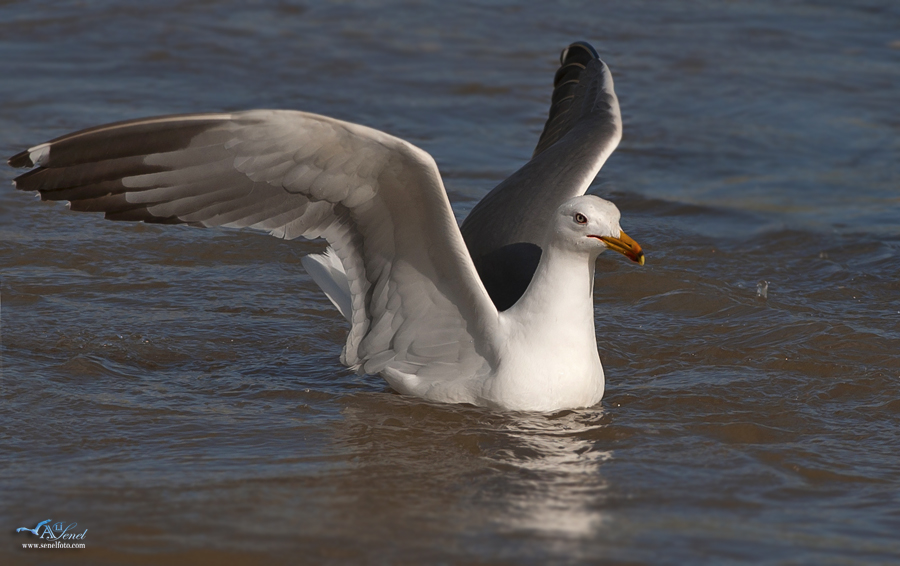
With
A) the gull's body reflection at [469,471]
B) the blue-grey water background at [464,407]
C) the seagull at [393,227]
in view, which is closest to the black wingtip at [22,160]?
the seagull at [393,227]

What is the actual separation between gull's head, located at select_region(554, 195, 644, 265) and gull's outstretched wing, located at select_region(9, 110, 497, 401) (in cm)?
46

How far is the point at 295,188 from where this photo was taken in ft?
15.3

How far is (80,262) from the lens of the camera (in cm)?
672

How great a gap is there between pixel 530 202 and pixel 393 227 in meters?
1.18

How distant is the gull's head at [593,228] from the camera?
4.89 m

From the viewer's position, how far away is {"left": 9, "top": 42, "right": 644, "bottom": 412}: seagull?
14.8 feet

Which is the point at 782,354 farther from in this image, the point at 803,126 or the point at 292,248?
the point at 803,126

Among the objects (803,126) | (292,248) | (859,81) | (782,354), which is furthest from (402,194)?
(859,81)

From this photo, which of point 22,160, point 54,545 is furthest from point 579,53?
point 54,545

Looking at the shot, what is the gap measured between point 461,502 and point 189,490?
0.98m

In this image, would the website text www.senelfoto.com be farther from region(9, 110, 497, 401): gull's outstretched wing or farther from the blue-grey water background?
region(9, 110, 497, 401): gull's outstretched wing

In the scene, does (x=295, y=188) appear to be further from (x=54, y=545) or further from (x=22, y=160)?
(x=54, y=545)

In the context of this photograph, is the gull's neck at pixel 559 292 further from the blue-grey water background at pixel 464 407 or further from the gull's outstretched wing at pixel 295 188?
the blue-grey water background at pixel 464 407

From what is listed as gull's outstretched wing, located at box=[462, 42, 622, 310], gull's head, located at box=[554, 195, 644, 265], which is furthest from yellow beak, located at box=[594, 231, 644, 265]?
gull's outstretched wing, located at box=[462, 42, 622, 310]
